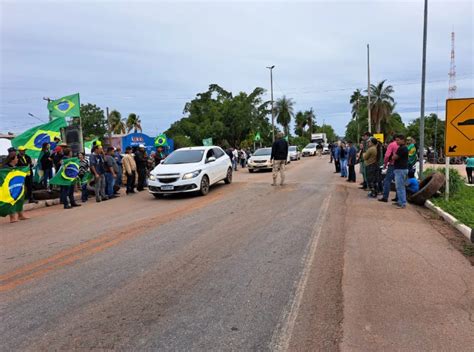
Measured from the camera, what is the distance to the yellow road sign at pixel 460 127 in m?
9.40

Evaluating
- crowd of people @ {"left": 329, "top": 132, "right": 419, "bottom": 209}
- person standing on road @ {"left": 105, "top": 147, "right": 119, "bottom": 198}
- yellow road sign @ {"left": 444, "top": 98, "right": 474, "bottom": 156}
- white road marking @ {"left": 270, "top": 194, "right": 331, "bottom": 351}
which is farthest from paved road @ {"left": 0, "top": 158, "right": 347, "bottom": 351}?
yellow road sign @ {"left": 444, "top": 98, "right": 474, "bottom": 156}

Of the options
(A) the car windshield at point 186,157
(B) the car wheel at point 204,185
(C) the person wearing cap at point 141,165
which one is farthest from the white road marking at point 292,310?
(C) the person wearing cap at point 141,165

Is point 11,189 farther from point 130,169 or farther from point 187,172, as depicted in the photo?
point 130,169

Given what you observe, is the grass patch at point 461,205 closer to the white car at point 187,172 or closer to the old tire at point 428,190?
the old tire at point 428,190

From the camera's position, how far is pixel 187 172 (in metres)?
11.4

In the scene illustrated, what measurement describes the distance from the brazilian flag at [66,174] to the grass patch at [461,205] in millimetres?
10114

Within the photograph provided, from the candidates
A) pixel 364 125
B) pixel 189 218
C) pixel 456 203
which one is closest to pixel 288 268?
pixel 189 218

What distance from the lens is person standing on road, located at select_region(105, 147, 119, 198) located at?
12.2 metres

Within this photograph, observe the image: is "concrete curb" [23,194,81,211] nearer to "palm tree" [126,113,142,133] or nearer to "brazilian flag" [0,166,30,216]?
"brazilian flag" [0,166,30,216]

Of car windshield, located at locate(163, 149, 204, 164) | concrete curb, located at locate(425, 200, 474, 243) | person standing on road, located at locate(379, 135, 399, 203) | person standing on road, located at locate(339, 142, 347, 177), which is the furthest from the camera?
person standing on road, located at locate(339, 142, 347, 177)

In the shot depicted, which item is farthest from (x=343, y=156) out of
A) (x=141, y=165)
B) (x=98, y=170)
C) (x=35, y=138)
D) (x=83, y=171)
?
(x=35, y=138)

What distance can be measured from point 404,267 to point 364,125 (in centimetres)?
6817

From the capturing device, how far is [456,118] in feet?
31.2

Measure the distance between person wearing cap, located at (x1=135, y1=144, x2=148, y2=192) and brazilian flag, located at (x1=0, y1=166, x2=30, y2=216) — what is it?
16.4 ft
